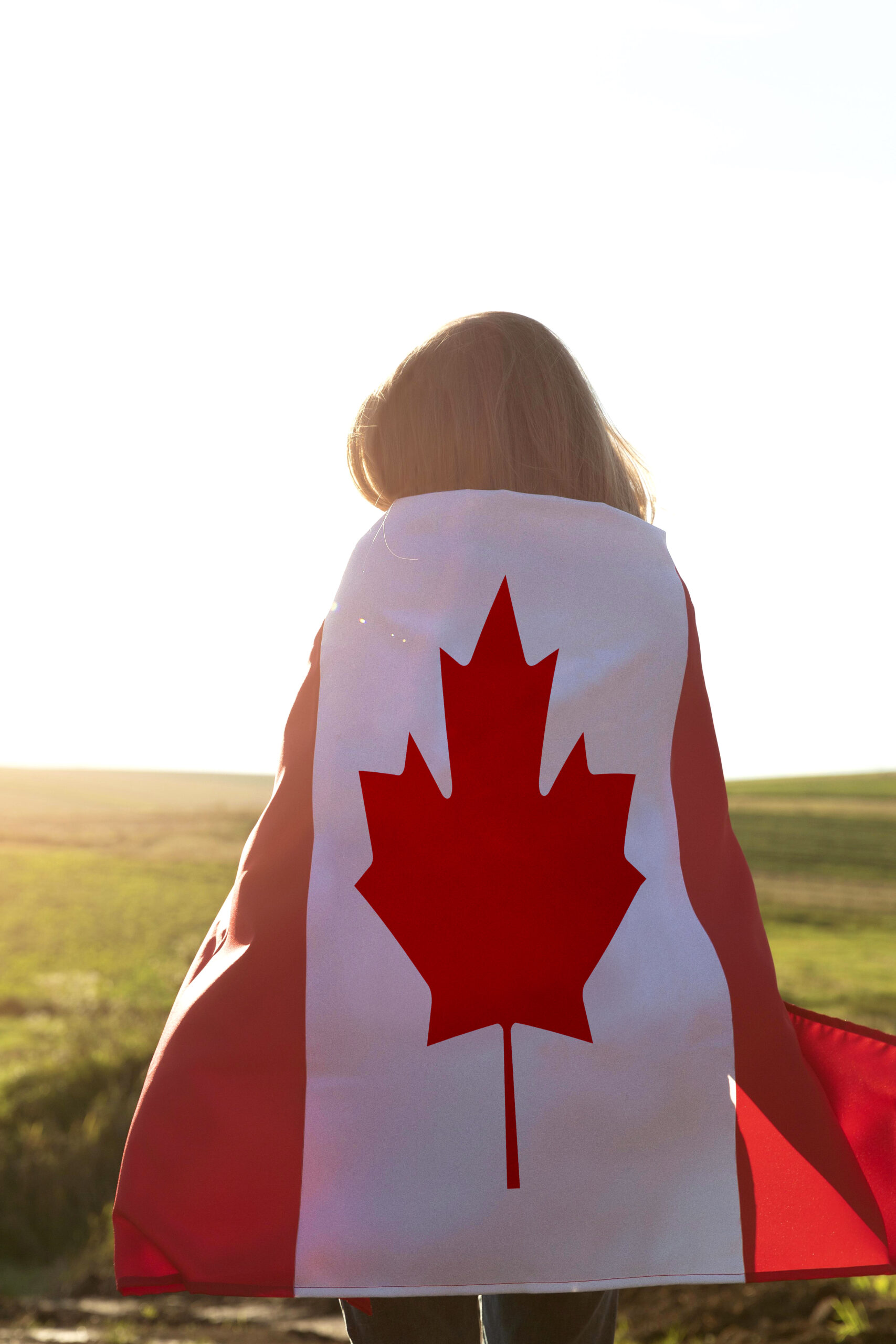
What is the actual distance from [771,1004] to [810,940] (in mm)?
10445

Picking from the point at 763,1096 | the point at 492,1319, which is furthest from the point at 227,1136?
the point at 763,1096

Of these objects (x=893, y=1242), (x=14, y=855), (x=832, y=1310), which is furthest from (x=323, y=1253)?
(x=14, y=855)

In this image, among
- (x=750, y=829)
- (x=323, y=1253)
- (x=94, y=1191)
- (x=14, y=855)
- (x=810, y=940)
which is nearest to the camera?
(x=323, y=1253)

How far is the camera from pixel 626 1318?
3408 mm

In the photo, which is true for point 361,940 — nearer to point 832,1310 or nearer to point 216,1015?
point 216,1015

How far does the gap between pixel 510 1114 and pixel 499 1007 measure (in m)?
0.17

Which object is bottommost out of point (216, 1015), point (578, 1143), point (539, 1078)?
point (578, 1143)

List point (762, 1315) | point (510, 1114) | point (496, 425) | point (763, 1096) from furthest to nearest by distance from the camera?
point (762, 1315) → point (496, 425) → point (763, 1096) → point (510, 1114)

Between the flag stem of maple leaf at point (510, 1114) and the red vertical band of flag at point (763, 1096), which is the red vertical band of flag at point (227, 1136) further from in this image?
the red vertical band of flag at point (763, 1096)

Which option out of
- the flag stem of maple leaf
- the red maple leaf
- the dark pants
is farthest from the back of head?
the dark pants

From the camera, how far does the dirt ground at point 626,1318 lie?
3.09 meters

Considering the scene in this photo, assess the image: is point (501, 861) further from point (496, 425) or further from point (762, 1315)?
point (762, 1315)

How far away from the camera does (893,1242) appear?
5.90 feet

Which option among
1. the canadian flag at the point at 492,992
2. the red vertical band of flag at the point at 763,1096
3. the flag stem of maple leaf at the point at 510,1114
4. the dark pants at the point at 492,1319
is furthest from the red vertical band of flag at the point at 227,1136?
the red vertical band of flag at the point at 763,1096
